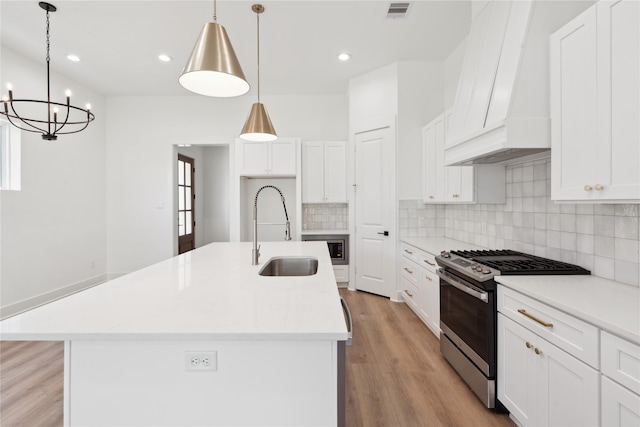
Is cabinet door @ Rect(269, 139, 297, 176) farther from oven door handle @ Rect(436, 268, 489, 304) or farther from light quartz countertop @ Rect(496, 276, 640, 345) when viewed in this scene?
light quartz countertop @ Rect(496, 276, 640, 345)

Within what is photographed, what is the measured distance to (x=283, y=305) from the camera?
51.0 inches

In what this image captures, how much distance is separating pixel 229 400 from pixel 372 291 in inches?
137

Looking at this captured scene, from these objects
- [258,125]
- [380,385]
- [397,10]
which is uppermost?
[397,10]

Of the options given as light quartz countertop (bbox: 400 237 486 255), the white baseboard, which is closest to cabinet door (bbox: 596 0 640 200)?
light quartz countertop (bbox: 400 237 486 255)

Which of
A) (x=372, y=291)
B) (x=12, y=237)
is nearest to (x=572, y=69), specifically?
(x=372, y=291)

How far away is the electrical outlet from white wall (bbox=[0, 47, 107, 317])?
Result: 3894mm

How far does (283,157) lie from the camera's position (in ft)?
15.8

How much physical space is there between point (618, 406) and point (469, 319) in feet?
3.05

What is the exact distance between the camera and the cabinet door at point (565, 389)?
1.25 meters

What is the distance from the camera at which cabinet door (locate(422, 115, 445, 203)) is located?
3.38 metres

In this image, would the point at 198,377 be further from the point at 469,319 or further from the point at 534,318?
the point at 469,319

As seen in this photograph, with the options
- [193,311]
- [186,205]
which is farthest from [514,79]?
[186,205]

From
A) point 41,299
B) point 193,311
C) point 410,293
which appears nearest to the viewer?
point 193,311

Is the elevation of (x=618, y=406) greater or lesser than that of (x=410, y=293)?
greater
